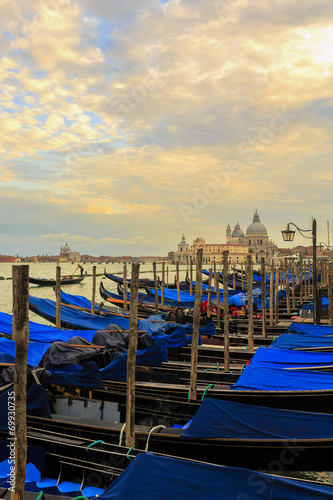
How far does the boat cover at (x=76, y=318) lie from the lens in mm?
10673

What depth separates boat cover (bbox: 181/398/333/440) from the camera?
387 centimetres

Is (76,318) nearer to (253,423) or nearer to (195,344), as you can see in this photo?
(195,344)

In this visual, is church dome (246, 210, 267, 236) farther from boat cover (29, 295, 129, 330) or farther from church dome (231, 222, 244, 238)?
boat cover (29, 295, 129, 330)

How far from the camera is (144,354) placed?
20.5ft

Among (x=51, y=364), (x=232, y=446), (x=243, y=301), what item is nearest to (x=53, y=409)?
(x=51, y=364)

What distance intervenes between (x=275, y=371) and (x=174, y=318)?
16.1ft

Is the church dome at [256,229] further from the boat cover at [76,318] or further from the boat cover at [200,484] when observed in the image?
the boat cover at [200,484]

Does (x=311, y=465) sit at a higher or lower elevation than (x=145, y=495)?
lower

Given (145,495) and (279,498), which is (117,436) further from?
(279,498)

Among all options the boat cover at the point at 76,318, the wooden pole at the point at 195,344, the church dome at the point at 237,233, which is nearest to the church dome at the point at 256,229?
the church dome at the point at 237,233

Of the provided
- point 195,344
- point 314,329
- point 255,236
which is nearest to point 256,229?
point 255,236

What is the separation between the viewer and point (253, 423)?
401cm

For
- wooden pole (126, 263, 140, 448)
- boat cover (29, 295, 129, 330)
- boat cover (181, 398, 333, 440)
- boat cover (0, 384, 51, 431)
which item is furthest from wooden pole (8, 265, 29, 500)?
boat cover (29, 295, 129, 330)

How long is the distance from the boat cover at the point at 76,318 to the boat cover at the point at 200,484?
7.28 metres
